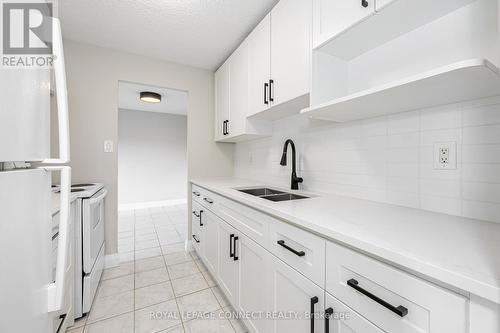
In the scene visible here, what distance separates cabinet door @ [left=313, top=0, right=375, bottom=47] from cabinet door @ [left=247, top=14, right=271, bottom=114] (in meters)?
0.49

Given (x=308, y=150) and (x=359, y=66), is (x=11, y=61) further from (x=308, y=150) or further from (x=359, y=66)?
(x=308, y=150)

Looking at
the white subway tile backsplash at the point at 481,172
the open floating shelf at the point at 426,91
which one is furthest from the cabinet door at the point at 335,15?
the white subway tile backsplash at the point at 481,172

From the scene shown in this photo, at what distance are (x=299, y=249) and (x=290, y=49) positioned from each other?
121 centimetres

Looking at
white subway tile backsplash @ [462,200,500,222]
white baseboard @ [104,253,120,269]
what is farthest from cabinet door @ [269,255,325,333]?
white baseboard @ [104,253,120,269]

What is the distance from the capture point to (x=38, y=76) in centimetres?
52

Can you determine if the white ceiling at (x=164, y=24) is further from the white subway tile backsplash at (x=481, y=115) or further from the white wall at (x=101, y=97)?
the white subway tile backsplash at (x=481, y=115)

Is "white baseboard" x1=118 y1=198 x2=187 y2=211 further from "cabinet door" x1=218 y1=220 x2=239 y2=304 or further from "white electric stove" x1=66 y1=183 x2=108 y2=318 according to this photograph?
"cabinet door" x1=218 y1=220 x2=239 y2=304

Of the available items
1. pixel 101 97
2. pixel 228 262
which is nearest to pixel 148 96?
pixel 101 97

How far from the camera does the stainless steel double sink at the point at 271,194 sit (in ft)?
5.23

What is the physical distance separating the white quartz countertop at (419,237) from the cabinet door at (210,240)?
32.5 inches

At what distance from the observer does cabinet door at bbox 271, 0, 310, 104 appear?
127cm

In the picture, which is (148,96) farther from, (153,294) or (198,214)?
(153,294)

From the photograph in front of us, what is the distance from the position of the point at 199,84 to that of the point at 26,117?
2.45 metres

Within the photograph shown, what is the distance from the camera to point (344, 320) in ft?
2.29
